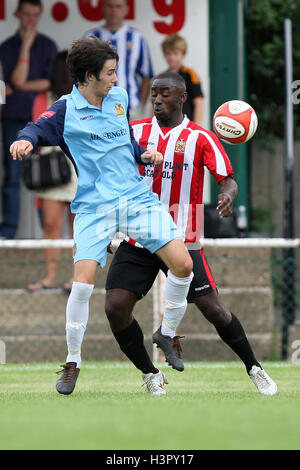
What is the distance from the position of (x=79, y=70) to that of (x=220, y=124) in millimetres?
961

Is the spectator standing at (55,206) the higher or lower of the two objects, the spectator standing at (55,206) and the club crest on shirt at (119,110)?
the lower

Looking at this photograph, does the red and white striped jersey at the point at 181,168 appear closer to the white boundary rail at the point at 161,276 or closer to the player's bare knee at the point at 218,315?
the player's bare knee at the point at 218,315

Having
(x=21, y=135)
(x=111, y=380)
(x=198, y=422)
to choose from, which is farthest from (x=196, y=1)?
(x=198, y=422)

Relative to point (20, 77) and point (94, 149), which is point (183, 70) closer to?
point (20, 77)

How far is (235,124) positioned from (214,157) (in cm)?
29

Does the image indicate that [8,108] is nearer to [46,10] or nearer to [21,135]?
[46,10]

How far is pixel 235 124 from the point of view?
6.68 m

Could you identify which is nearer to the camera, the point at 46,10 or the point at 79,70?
the point at 79,70

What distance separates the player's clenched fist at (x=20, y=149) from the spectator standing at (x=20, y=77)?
213 inches

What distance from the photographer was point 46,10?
39.3 feet

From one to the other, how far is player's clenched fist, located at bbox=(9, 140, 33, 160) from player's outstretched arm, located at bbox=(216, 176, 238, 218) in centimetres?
114

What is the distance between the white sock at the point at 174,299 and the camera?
6.42 metres
